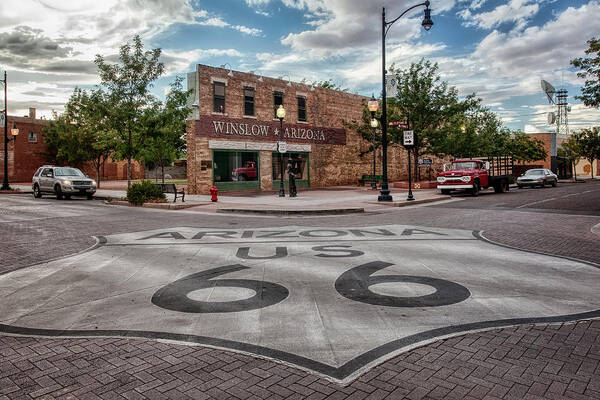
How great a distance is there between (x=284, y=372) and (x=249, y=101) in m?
26.9

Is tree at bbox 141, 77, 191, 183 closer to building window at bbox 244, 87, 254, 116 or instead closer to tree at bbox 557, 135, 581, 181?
building window at bbox 244, 87, 254, 116

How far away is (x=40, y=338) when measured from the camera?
4000 millimetres

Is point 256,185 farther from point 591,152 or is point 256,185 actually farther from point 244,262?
point 591,152

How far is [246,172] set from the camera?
28.5 m

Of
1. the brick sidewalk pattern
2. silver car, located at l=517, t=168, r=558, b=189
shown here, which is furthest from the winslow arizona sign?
the brick sidewalk pattern

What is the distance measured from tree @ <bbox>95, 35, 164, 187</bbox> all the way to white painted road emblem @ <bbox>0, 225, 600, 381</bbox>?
15396mm

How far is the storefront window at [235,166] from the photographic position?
2697 centimetres

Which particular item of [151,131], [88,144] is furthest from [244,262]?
[88,144]

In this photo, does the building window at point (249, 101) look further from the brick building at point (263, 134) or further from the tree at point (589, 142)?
the tree at point (589, 142)

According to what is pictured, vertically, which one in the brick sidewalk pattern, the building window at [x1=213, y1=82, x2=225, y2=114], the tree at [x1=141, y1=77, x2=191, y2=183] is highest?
the building window at [x1=213, y1=82, x2=225, y2=114]

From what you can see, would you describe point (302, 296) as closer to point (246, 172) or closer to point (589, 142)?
point (246, 172)

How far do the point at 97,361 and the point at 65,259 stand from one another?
4919mm

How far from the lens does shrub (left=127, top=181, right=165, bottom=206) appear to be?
19547 mm

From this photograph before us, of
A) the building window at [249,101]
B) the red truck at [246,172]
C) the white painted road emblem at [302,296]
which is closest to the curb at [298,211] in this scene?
the white painted road emblem at [302,296]
